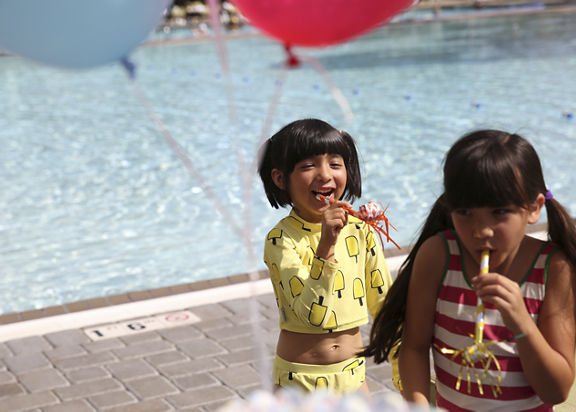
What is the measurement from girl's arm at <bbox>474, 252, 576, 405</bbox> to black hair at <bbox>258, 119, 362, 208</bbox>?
95 cm

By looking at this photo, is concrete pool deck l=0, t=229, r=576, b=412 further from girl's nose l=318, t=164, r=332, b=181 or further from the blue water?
girl's nose l=318, t=164, r=332, b=181

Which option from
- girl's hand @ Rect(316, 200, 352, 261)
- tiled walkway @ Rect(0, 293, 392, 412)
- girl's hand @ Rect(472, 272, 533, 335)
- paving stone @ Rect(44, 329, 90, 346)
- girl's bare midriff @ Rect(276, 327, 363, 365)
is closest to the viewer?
girl's hand @ Rect(472, 272, 533, 335)

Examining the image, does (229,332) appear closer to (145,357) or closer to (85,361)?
(145,357)

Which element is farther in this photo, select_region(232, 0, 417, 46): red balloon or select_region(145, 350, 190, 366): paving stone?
select_region(145, 350, 190, 366): paving stone

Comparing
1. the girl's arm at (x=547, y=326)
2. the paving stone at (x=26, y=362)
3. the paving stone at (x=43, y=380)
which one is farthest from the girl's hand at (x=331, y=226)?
the paving stone at (x=26, y=362)

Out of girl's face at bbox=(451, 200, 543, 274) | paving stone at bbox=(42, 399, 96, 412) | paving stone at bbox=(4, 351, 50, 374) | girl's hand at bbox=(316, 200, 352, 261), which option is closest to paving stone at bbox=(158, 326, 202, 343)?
paving stone at bbox=(4, 351, 50, 374)

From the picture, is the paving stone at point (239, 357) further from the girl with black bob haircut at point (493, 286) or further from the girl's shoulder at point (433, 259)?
the girl's shoulder at point (433, 259)

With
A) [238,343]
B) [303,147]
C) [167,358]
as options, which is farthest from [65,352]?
[303,147]

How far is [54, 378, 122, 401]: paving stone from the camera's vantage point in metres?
3.98

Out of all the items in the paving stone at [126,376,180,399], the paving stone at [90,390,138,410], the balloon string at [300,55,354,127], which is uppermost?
the balloon string at [300,55,354,127]

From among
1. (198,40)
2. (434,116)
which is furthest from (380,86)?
(198,40)

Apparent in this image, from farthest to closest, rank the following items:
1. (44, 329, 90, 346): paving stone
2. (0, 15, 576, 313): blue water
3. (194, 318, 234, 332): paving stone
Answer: (0, 15, 576, 313): blue water, (194, 318, 234, 332): paving stone, (44, 329, 90, 346): paving stone

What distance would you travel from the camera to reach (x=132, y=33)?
6.40ft

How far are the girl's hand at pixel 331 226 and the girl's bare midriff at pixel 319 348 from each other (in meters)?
0.30
